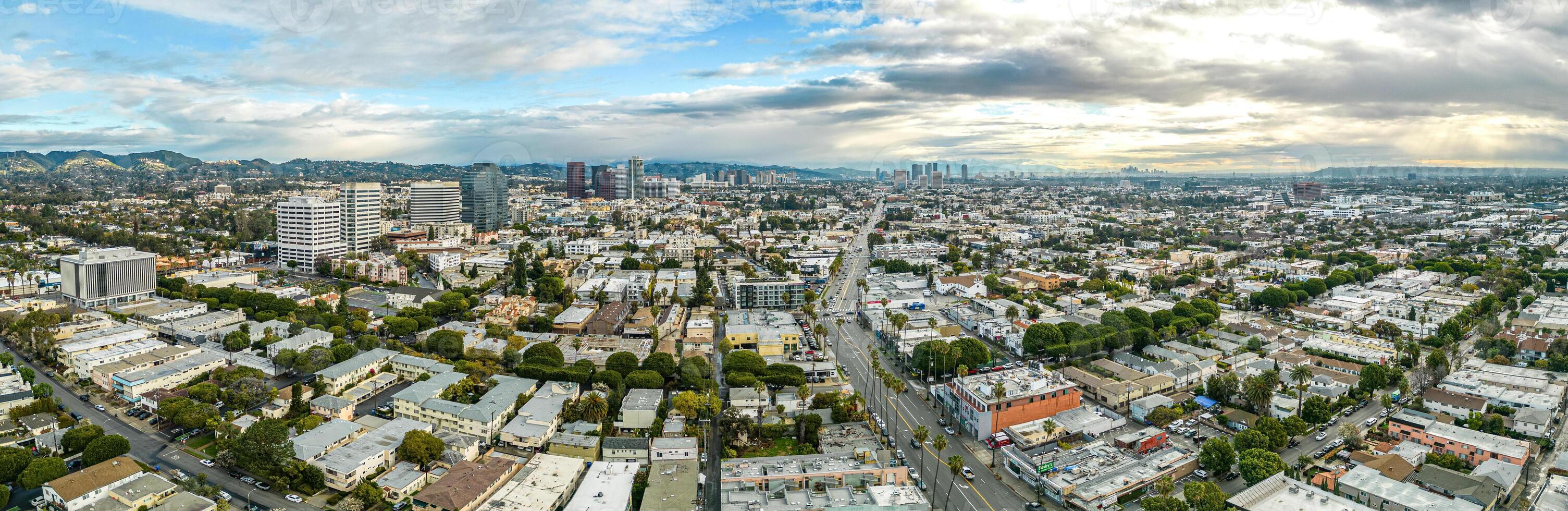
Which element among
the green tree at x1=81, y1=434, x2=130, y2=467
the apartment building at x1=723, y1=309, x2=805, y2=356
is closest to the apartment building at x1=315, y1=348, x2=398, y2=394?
the green tree at x1=81, y1=434, x2=130, y2=467

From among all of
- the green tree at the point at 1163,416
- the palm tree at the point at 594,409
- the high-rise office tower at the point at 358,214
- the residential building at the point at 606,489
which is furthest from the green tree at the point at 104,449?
the high-rise office tower at the point at 358,214

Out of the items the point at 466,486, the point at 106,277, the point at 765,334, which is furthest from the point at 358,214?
the point at 466,486

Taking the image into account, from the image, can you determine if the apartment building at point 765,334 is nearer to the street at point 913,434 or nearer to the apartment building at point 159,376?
the street at point 913,434

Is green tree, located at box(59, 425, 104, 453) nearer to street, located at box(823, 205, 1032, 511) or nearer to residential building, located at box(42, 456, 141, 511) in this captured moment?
residential building, located at box(42, 456, 141, 511)

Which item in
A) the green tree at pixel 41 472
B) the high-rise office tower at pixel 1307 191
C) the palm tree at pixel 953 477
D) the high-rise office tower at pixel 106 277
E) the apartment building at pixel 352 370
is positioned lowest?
the palm tree at pixel 953 477

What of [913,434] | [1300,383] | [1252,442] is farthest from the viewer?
[1300,383]

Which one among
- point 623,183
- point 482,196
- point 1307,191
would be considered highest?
point 623,183

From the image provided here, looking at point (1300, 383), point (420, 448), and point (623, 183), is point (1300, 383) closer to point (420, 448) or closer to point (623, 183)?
point (420, 448)
